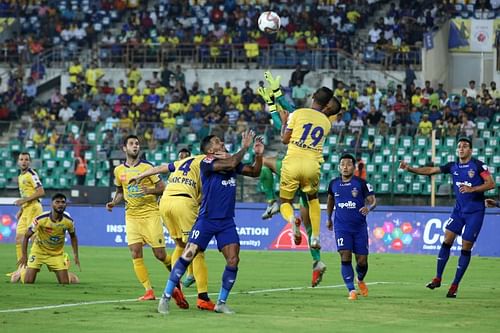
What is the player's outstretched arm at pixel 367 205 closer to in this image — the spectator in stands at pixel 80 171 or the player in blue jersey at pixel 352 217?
the player in blue jersey at pixel 352 217

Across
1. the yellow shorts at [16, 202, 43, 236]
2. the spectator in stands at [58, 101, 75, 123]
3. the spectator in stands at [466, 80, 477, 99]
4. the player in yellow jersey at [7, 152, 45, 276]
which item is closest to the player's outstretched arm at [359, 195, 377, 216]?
the player in yellow jersey at [7, 152, 45, 276]

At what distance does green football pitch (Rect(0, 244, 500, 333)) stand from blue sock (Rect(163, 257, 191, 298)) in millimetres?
337

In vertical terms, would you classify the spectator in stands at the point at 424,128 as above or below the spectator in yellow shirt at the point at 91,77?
below

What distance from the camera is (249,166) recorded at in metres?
15.6

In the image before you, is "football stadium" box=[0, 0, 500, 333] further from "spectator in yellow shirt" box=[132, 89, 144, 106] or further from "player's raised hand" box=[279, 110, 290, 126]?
"spectator in yellow shirt" box=[132, 89, 144, 106]

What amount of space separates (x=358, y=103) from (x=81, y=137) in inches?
374

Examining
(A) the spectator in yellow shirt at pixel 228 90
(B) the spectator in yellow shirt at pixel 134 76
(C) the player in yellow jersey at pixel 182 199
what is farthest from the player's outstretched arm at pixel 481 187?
(B) the spectator in yellow shirt at pixel 134 76

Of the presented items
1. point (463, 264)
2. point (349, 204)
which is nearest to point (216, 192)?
point (349, 204)

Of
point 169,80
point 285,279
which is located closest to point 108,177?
point 169,80

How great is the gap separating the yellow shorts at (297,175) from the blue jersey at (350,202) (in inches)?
37.2

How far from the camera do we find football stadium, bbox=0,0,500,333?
16266 millimetres

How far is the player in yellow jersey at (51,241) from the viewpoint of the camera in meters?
21.4

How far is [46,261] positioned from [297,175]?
6.16 metres

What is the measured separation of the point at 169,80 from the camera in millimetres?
45188
